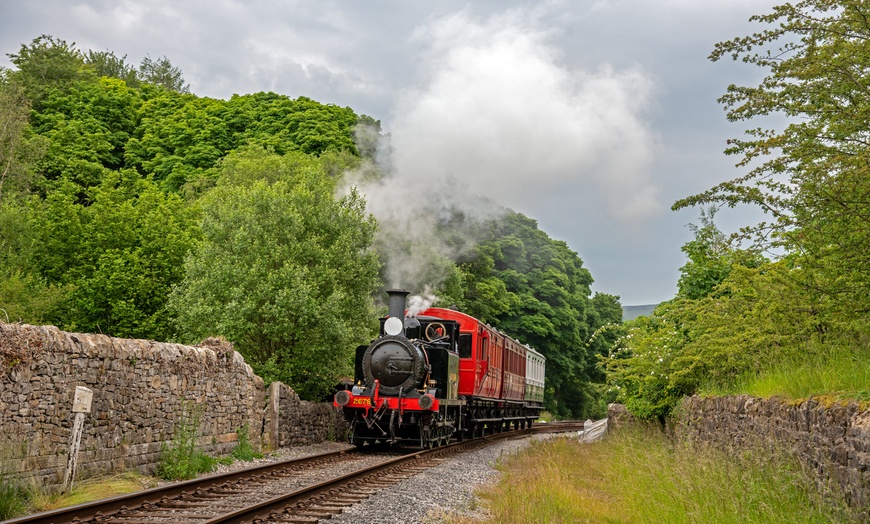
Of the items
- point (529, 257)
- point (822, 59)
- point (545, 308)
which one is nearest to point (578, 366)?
point (545, 308)

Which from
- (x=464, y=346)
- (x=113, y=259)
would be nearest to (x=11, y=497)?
(x=464, y=346)

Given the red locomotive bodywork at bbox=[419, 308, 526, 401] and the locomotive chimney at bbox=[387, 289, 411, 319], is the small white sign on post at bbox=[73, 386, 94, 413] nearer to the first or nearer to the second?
the locomotive chimney at bbox=[387, 289, 411, 319]

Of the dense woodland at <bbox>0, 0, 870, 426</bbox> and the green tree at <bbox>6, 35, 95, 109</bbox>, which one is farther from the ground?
the green tree at <bbox>6, 35, 95, 109</bbox>

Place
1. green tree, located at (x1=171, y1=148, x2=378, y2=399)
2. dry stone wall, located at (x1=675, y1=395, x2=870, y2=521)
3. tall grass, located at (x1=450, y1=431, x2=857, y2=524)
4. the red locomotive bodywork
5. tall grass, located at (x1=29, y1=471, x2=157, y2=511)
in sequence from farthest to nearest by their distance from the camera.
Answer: green tree, located at (x1=171, y1=148, x2=378, y2=399), the red locomotive bodywork, tall grass, located at (x1=29, y1=471, x2=157, y2=511), tall grass, located at (x1=450, y1=431, x2=857, y2=524), dry stone wall, located at (x1=675, y1=395, x2=870, y2=521)

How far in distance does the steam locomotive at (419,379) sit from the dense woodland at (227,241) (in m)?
3.08

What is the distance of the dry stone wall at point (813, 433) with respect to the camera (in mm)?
6391

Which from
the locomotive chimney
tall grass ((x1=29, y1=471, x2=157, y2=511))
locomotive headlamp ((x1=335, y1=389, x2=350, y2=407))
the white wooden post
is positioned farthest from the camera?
the locomotive chimney

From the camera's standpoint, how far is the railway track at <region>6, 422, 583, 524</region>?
26.4 ft

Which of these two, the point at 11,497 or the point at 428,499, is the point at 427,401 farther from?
the point at 11,497

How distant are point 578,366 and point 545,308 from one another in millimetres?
5426

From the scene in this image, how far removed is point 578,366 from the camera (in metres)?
58.3

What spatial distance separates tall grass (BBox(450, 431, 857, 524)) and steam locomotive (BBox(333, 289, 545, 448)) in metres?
4.19

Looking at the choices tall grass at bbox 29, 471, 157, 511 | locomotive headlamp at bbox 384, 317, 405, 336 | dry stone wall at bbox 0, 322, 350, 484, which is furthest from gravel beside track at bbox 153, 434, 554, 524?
locomotive headlamp at bbox 384, 317, 405, 336

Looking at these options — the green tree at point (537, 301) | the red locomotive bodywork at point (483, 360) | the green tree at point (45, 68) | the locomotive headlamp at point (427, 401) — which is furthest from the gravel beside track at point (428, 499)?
the green tree at point (45, 68)
